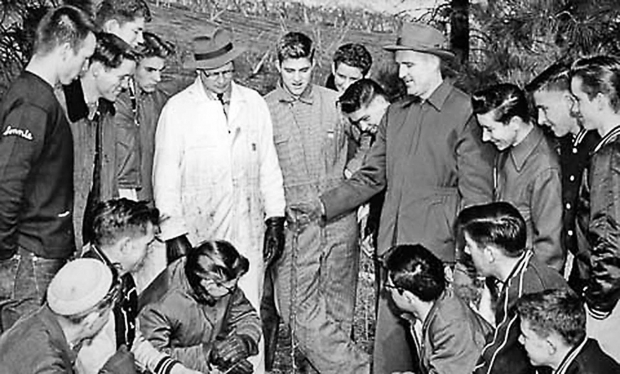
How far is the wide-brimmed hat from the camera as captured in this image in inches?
207

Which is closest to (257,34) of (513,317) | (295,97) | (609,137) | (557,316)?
(295,97)

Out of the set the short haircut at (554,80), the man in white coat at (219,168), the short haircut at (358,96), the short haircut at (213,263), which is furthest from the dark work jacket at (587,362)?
the short haircut at (358,96)

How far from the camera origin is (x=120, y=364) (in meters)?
4.17

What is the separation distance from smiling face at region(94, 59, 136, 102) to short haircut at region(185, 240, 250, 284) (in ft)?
2.51

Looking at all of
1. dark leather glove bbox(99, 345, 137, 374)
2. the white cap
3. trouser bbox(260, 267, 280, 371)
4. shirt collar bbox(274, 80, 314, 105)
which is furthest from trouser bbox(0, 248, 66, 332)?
shirt collar bbox(274, 80, 314, 105)

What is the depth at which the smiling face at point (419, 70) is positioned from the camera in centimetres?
498

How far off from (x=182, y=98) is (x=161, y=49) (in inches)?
14.6

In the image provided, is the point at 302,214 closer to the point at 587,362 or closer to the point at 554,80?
the point at 554,80

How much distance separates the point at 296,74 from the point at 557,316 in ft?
6.71

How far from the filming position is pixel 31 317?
3.67 metres

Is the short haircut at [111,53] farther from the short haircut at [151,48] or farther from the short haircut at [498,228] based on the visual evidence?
the short haircut at [498,228]

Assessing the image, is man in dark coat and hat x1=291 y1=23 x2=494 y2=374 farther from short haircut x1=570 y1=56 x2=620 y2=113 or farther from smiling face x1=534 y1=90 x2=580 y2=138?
short haircut x1=570 y1=56 x2=620 y2=113

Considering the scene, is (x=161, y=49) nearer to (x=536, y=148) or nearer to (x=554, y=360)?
(x=536, y=148)

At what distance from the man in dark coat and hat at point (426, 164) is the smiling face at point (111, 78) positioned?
1.08 meters
